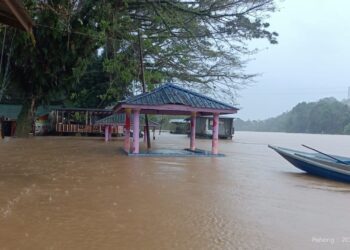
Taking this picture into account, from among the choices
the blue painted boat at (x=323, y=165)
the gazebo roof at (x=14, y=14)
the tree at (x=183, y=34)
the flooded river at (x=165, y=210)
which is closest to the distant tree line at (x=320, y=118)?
the tree at (x=183, y=34)

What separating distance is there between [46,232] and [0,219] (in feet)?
2.72

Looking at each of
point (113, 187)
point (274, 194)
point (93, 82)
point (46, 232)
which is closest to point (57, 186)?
point (113, 187)

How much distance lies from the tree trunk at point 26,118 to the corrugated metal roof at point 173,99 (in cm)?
1152

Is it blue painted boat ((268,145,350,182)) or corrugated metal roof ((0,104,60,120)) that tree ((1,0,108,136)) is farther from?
blue painted boat ((268,145,350,182))

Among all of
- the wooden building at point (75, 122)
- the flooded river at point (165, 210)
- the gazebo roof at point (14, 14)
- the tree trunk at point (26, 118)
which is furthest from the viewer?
the wooden building at point (75, 122)

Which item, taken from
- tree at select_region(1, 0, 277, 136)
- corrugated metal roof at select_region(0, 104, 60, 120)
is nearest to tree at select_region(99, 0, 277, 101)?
tree at select_region(1, 0, 277, 136)

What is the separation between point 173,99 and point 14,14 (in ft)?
27.4

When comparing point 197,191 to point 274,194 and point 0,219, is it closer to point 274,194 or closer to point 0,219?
point 274,194

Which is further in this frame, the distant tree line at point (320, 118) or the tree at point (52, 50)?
the distant tree line at point (320, 118)

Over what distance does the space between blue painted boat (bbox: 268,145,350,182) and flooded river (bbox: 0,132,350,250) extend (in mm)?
391

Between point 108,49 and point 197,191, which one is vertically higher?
point 108,49

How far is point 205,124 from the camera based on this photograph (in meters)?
40.4

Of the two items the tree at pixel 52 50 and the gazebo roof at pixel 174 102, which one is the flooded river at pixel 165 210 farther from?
the tree at pixel 52 50

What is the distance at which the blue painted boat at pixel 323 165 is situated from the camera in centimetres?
1030
